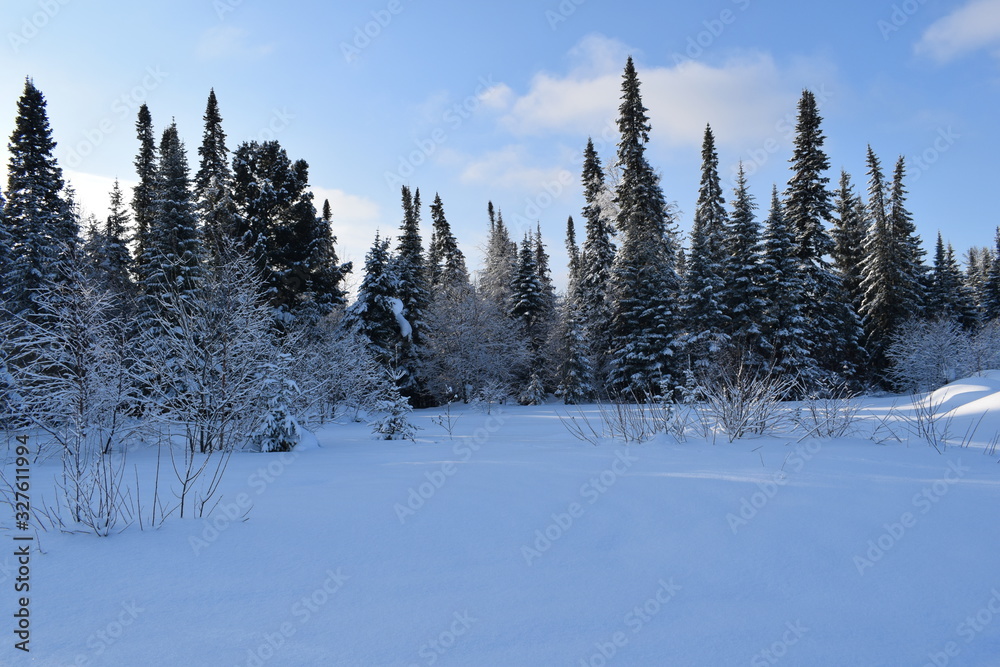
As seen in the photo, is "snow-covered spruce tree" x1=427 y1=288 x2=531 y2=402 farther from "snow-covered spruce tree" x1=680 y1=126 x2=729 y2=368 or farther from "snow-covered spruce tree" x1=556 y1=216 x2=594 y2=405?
"snow-covered spruce tree" x1=680 y1=126 x2=729 y2=368

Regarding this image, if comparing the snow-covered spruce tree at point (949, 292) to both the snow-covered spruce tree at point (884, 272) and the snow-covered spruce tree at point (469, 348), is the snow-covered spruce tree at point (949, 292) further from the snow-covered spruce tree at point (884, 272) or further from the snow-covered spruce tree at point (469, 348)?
the snow-covered spruce tree at point (469, 348)

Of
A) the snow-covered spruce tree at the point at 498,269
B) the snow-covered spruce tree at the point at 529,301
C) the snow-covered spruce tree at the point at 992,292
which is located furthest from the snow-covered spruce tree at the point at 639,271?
the snow-covered spruce tree at the point at 992,292

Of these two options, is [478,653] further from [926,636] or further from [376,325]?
[376,325]

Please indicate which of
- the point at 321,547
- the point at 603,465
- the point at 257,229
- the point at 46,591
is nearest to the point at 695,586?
the point at 321,547

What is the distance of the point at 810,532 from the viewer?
3.18m

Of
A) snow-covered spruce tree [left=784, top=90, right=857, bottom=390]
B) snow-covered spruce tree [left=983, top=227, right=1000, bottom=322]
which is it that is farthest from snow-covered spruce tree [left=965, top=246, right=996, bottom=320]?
snow-covered spruce tree [left=784, top=90, right=857, bottom=390]

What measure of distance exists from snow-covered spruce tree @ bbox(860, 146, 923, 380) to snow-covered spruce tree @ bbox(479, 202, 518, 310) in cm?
2205

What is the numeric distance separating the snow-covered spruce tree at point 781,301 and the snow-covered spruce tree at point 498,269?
1573cm

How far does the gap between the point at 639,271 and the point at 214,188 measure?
21905mm

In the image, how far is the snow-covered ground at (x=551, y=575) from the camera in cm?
204

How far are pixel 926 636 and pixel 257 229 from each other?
24405 mm

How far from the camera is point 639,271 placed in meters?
26.5

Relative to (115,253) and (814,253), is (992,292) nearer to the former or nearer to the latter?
(814,253)

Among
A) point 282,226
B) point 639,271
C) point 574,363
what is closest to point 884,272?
point 639,271
